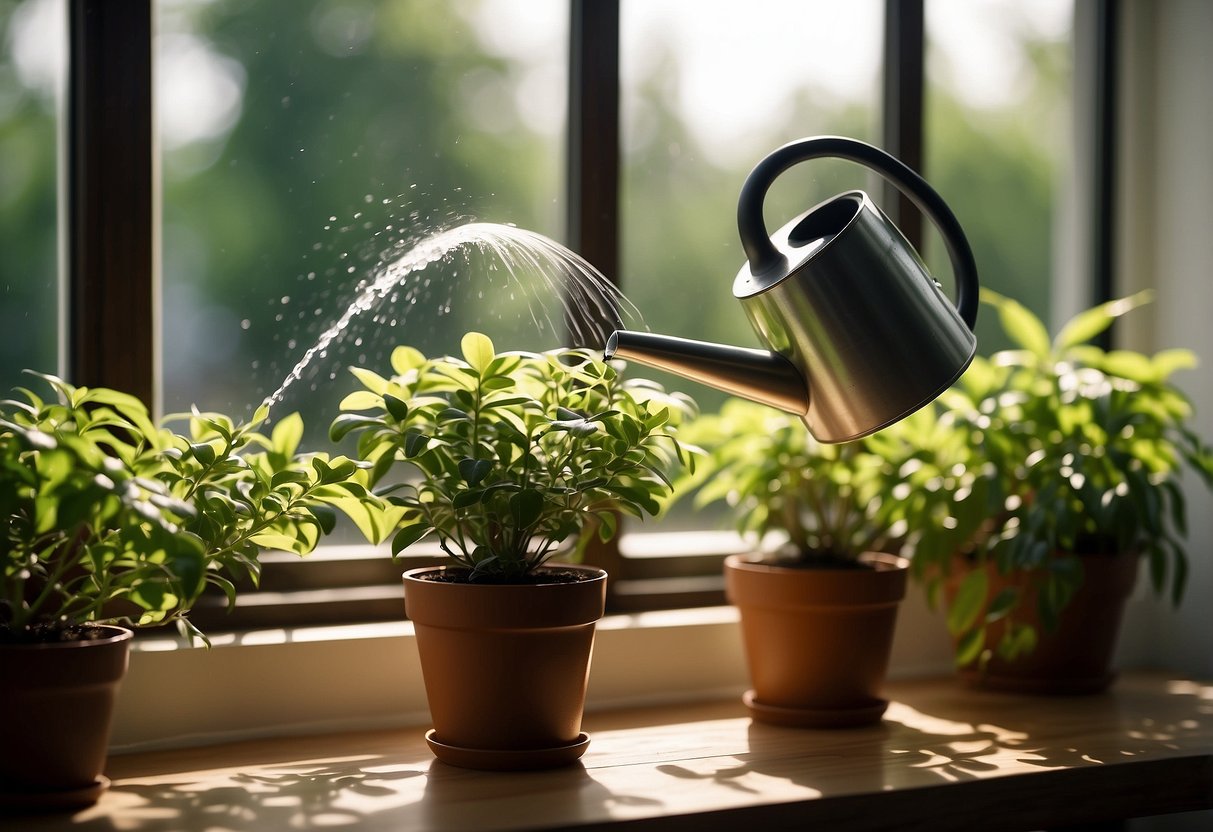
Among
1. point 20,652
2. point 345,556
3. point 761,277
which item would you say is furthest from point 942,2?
point 20,652

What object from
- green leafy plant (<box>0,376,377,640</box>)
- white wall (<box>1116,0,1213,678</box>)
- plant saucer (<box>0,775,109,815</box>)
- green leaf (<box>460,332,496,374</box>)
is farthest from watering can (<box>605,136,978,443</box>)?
white wall (<box>1116,0,1213,678</box>)

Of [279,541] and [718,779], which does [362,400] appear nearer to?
[279,541]

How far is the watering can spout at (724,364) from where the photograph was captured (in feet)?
3.25

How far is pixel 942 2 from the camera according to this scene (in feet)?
5.10

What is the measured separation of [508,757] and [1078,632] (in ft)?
2.37

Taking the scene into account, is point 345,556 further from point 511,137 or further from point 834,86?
point 834,86

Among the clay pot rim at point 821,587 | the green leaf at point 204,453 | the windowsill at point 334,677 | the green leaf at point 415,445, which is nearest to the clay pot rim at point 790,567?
the clay pot rim at point 821,587

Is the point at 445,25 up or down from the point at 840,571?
up

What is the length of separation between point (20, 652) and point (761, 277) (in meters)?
0.66

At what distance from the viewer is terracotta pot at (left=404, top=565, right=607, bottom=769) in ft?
3.17

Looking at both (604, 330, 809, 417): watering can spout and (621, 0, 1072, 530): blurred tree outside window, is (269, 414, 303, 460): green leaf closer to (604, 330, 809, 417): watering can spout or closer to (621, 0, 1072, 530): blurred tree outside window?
(604, 330, 809, 417): watering can spout

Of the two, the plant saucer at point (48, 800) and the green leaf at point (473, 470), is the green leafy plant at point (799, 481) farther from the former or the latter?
the plant saucer at point (48, 800)

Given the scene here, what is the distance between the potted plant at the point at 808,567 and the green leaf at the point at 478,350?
0.87 ft

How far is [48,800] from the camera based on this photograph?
86 cm
